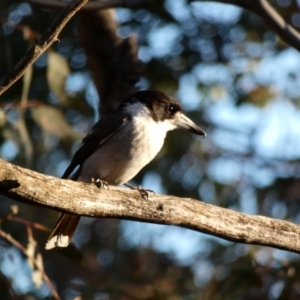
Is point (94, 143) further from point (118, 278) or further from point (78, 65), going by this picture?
point (118, 278)

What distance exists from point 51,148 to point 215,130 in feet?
4.99

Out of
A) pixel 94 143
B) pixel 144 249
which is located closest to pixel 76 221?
pixel 94 143

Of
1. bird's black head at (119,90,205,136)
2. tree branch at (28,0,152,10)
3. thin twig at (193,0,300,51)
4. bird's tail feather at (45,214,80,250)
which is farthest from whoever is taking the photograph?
bird's black head at (119,90,205,136)

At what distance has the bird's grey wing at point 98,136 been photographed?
14.8ft

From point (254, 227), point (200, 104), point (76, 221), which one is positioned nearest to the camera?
point (254, 227)

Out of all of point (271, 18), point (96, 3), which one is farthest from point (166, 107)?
point (271, 18)

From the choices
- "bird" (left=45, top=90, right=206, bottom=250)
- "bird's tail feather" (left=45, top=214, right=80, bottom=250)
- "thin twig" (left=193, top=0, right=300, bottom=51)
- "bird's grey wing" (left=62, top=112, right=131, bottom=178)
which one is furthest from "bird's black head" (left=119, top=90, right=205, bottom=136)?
"bird's tail feather" (left=45, top=214, right=80, bottom=250)

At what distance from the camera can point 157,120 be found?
15.4 ft

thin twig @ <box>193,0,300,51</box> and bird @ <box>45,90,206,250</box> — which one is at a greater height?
thin twig @ <box>193,0,300,51</box>

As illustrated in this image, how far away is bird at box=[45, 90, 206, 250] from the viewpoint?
4340mm

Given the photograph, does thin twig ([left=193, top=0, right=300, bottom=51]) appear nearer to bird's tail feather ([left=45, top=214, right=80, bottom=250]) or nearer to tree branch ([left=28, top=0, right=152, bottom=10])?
tree branch ([left=28, top=0, right=152, bottom=10])

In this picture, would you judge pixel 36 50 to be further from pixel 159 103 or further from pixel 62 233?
pixel 159 103

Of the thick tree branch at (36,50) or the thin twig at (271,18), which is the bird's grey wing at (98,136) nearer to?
the thin twig at (271,18)

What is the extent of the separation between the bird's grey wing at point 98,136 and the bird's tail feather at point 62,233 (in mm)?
403
